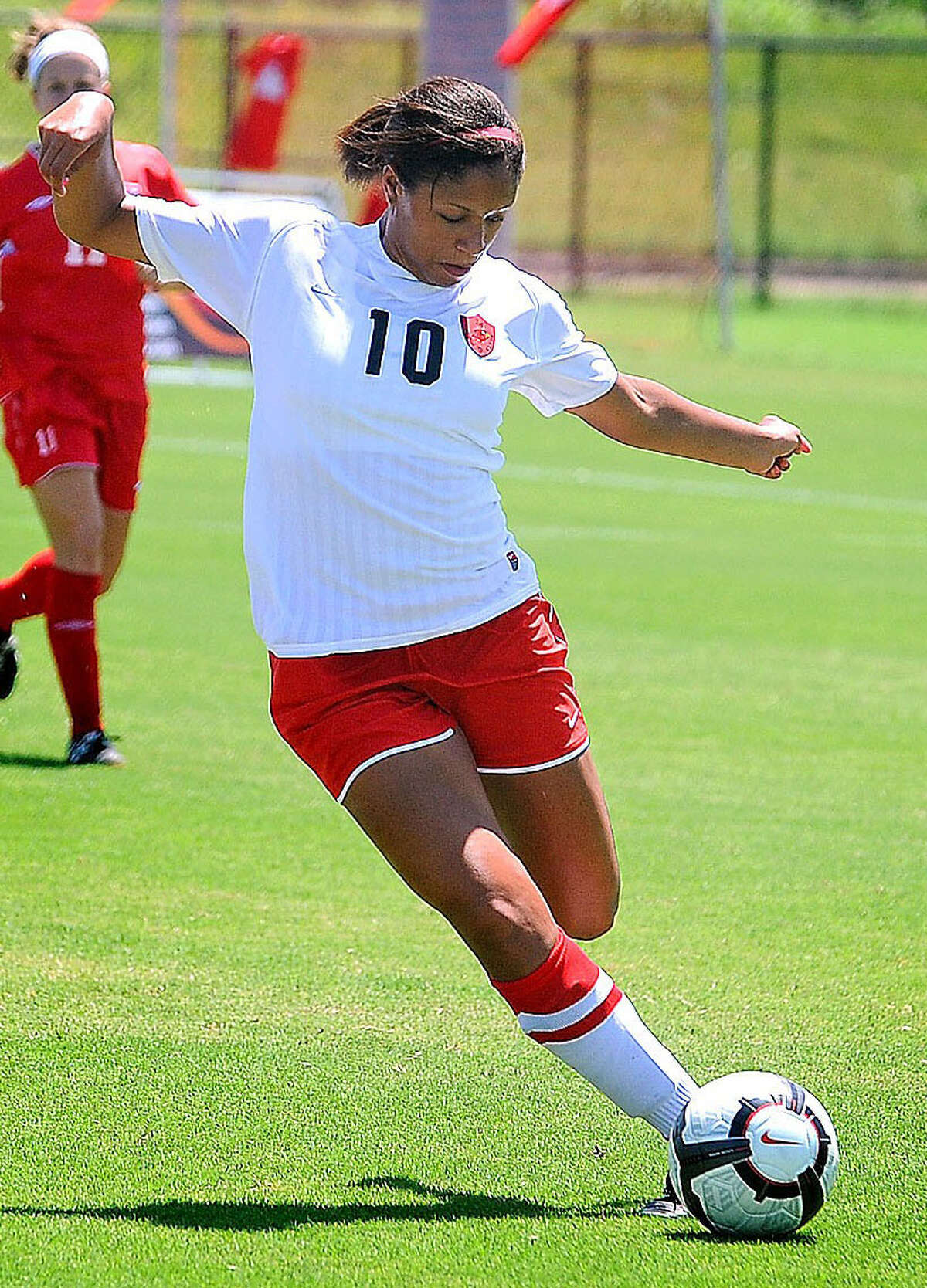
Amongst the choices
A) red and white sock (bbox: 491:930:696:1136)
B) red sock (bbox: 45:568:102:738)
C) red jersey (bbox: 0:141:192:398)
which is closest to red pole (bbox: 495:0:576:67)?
red jersey (bbox: 0:141:192:398)

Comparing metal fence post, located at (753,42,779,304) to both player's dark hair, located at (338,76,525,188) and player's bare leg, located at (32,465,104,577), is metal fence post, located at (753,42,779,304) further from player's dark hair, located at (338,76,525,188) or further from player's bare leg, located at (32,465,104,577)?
player's dark hair, located at (338,76,525,188)

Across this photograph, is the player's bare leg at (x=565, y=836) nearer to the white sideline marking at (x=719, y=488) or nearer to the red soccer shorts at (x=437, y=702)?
the red soccer shorts at (x=437, y=702)

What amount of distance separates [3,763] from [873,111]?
1232 inches

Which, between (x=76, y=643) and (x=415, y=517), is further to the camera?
(x=76, y=643)

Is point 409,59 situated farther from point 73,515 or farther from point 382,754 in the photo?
point 382,754

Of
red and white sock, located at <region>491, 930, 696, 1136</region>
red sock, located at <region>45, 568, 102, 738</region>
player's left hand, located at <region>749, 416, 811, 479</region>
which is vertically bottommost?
red sock, located at <region>45, 568, 102, 738</region>

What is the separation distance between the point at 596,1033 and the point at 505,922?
29 centimetres

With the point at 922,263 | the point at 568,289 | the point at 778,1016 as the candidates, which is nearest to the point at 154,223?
the point at 778,1016

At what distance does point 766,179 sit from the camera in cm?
3112

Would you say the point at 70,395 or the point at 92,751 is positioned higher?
the point at 70,395

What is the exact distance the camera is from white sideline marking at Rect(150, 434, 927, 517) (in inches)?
584

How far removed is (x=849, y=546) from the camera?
13086 millimetres

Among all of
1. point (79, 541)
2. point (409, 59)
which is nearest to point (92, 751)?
point (79, 541)

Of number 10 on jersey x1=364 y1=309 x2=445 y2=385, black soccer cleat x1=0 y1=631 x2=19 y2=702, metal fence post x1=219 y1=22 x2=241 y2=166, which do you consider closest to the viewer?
number 10 on jersey x1=364 y1=309 x2=445 y2=385
